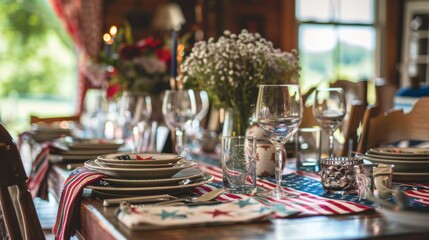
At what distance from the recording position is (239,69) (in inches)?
74.8

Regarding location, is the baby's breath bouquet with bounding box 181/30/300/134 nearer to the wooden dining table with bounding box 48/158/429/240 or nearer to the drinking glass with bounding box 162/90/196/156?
the drinking glass with bounding box 162/90/196/156

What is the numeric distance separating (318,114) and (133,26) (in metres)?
4.70

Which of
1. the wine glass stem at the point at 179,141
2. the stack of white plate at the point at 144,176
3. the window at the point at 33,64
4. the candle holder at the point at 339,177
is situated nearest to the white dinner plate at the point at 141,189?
the stack of white plate at the point at 144,176

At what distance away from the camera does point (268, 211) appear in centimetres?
110

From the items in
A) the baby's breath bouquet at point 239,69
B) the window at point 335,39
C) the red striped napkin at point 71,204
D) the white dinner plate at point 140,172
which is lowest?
the red striped napkin at point 71,204

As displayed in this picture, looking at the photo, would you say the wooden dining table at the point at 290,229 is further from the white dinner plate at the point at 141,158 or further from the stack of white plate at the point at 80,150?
the stack of white plate at the point at 80,150

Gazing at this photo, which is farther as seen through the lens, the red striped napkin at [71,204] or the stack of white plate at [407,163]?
the stack of white plate at [407,163]

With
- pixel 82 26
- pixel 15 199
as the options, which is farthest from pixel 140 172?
pixel 82 26

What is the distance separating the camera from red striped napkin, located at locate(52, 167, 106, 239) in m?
1.33

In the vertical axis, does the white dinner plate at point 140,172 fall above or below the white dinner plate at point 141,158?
below

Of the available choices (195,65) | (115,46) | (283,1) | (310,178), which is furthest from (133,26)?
(310,178)

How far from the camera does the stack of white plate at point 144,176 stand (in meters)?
1.34

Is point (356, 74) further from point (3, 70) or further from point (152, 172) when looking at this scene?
point (152, 172)

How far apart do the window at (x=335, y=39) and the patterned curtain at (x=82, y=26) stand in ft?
7.54
